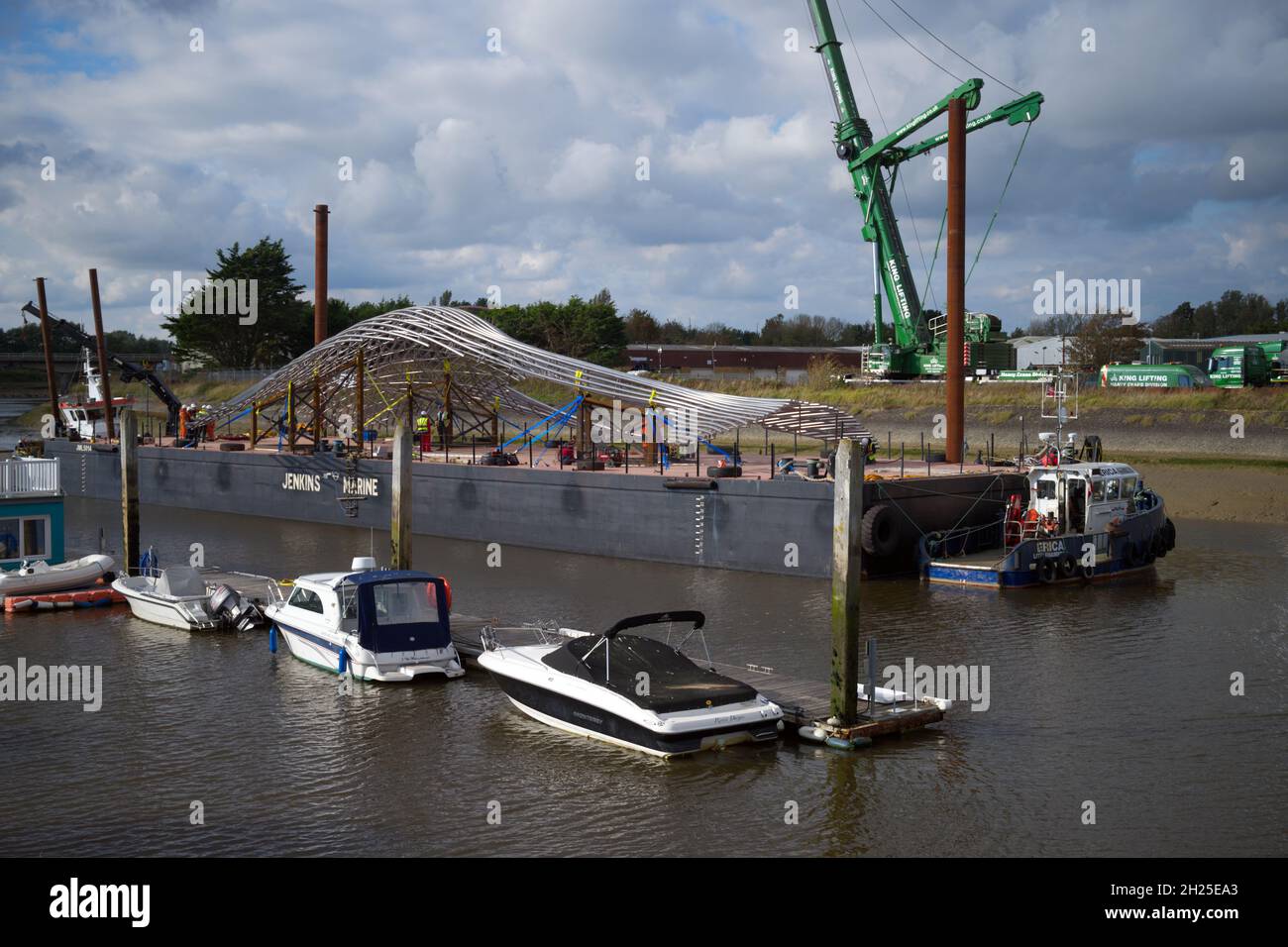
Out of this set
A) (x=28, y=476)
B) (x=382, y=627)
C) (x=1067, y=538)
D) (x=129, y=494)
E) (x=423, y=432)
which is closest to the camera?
(x=382, y=627)

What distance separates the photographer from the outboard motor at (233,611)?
25516 mm

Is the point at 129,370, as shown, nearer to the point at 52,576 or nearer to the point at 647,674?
the point at 52,576

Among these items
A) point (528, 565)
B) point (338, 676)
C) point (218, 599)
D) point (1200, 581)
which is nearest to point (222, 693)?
point (338, 676)

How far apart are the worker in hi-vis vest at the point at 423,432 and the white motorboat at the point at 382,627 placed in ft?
92.4

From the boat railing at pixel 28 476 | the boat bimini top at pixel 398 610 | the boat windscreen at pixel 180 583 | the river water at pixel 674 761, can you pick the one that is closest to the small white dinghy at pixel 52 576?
the river water at pixel 674 761

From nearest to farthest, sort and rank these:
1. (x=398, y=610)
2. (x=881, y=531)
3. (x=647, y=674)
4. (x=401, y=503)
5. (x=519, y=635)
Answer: (x=647, y=674) → (x=398, y=610) → (x=519, y=635) → (x=401, y=503) → (x=881, y=531)

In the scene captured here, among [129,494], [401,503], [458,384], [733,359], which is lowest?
[401,503]

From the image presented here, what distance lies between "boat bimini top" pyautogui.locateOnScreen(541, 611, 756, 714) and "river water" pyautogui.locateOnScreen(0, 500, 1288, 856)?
0.89 metres

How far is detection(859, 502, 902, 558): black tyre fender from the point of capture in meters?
31.1

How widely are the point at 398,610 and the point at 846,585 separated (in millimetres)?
8456

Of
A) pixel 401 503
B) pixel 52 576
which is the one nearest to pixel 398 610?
pixel 401 503

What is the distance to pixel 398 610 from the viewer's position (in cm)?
2105

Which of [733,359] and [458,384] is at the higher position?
[733,359]

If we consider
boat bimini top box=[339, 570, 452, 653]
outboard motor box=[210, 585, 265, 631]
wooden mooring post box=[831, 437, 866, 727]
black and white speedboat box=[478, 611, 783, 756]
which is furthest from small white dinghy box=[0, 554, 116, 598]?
wooden mooring post box=[831, 437, 866, 727]
